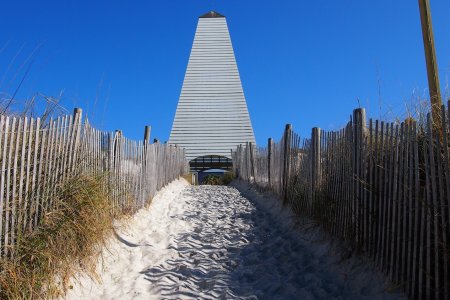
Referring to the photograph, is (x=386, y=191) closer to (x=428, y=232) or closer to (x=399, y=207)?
(x=399, y=207)

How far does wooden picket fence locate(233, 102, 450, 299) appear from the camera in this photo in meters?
3.60

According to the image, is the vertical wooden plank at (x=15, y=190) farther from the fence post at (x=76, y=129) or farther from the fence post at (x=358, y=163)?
the fence post at (x=358, y=163)

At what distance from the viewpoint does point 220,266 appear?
5.54 m

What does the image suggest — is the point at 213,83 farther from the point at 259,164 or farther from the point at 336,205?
the point at 336,205

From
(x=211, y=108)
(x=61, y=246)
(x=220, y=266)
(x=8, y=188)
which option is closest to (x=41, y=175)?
(x=8, y=188)

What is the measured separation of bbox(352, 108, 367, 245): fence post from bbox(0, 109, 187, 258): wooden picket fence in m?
3.08

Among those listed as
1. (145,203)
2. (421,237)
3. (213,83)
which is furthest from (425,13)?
(213,83)

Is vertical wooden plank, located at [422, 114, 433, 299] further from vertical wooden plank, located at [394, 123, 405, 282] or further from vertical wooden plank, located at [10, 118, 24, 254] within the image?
vertical wooden plank, located at [10, 118, 24, 254]

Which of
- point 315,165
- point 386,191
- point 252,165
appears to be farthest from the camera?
point 252,165

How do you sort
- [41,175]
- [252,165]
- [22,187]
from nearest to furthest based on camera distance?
[22,187], [41,175], [252,165]

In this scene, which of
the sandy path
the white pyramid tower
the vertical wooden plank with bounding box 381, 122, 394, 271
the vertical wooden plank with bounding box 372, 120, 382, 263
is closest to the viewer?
the vertical wooden plank with bounding box 381, 122, 394, 271

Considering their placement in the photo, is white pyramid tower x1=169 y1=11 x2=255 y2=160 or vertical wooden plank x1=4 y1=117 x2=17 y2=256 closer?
vertical wooden plank x1=4 y1=117 x2=17 y2=256

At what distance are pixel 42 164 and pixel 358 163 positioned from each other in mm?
3403

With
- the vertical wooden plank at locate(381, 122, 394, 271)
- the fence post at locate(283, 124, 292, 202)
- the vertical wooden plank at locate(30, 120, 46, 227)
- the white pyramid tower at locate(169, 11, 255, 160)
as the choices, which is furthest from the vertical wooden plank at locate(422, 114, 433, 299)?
the white pyramid tower at locate(169, 11, 255, 160)
